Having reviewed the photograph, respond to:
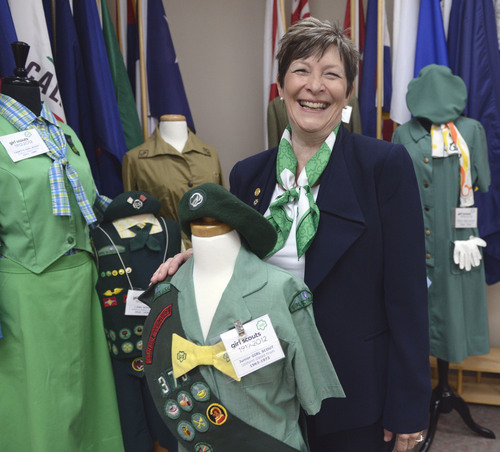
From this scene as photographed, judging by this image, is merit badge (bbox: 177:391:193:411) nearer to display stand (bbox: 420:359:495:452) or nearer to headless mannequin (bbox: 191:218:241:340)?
headless mannequin (bbox: 191:218:241:340)

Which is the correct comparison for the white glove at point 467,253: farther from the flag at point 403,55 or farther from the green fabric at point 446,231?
the flag at point 403,55

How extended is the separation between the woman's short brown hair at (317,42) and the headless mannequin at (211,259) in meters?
0.47

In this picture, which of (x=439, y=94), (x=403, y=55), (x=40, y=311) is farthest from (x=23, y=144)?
(x=403, y=55)

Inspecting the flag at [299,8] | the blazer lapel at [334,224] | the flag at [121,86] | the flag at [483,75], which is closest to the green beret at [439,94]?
the flag at [483,75]

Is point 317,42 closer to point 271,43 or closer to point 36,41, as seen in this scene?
point 36,41

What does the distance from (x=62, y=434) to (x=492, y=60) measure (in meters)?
2.64

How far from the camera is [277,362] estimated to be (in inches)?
37.1

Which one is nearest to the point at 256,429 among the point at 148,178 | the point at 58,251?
the point at 58,251

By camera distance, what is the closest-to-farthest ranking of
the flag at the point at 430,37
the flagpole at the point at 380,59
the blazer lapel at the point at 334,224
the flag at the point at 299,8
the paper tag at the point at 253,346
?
the paper tag at the point at 253,346
the blazer lapel at the point at 334,224
the flag at the point at 430,37
the flagpole at the point at 380,59
the flag at the point at 299,8

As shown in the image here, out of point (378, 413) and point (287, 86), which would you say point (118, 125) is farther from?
point (378, 413)

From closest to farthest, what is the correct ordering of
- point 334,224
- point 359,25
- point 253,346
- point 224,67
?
point 253,346 → point 334,224 → point 359,25 → point 224,67

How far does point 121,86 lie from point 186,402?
2.06 meters

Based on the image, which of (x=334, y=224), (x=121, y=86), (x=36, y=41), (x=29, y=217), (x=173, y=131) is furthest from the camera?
(x=121, y=86)

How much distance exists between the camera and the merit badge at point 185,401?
955mm
